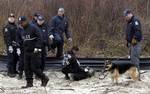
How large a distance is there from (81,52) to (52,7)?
2679 mm

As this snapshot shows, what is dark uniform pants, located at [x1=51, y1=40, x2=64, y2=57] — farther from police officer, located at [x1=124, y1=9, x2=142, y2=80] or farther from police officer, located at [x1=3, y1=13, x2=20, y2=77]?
police officer, located at [x1=124, y1=9, x2=142, y2=80]

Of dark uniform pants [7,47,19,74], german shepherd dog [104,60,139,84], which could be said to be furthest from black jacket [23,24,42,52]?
dark uniform pants [7,47,19,74]

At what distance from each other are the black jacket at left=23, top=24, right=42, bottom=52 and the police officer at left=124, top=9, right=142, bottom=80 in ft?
9.12

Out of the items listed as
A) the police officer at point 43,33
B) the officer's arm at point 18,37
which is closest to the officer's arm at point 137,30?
the police officer at point 43,33

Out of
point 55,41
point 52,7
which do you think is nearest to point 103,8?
point 52,7

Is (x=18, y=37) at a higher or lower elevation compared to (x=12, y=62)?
higher

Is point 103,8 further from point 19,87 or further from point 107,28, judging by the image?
point 19,87

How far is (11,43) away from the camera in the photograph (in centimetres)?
1606

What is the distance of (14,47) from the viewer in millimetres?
16203

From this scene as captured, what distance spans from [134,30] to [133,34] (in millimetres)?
143

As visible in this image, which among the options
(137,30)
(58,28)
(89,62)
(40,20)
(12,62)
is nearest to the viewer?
(137,30)

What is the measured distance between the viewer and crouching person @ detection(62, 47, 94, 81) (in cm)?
1561

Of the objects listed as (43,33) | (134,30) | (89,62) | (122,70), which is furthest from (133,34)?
(43,33)

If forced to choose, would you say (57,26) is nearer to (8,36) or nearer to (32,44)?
(8,36)
